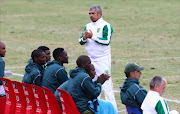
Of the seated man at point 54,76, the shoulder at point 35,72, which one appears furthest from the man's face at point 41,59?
the seated man at point 54,76

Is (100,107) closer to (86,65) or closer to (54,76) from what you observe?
(86,65)

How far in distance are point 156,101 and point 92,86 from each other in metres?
1.55

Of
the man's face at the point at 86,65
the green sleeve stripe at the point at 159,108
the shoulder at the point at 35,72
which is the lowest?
the green sleeve stripe at the point at 159,108

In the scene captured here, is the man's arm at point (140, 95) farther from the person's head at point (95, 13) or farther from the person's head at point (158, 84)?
the person's head at point (95, 13)

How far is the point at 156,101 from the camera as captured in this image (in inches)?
261

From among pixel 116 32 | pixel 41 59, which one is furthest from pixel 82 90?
pixel 116 32

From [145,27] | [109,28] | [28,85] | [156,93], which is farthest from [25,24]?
[156,93]

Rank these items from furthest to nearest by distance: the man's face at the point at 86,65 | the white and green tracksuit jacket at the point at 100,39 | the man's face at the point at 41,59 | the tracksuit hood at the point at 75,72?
the white and green tracksuit jacket at the point at 100,39 < the man's face at the point at 41,59 < the man's face at the point at 86,65 < the tracksuit hood at the point at 75,72

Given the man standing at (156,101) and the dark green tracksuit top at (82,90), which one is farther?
the dark green tracksuit top at (82,90)

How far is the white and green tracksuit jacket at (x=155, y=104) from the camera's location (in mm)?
6590

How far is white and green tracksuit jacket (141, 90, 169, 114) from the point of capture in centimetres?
659

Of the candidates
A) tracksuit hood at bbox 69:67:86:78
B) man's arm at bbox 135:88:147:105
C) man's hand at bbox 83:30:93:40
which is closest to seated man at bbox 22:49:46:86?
tracksuit hood at bbox 69:67:86:78

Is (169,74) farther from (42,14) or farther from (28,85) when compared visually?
(42,14)

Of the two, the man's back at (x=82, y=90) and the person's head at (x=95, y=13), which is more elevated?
the person's head at (x=95, y=13)
